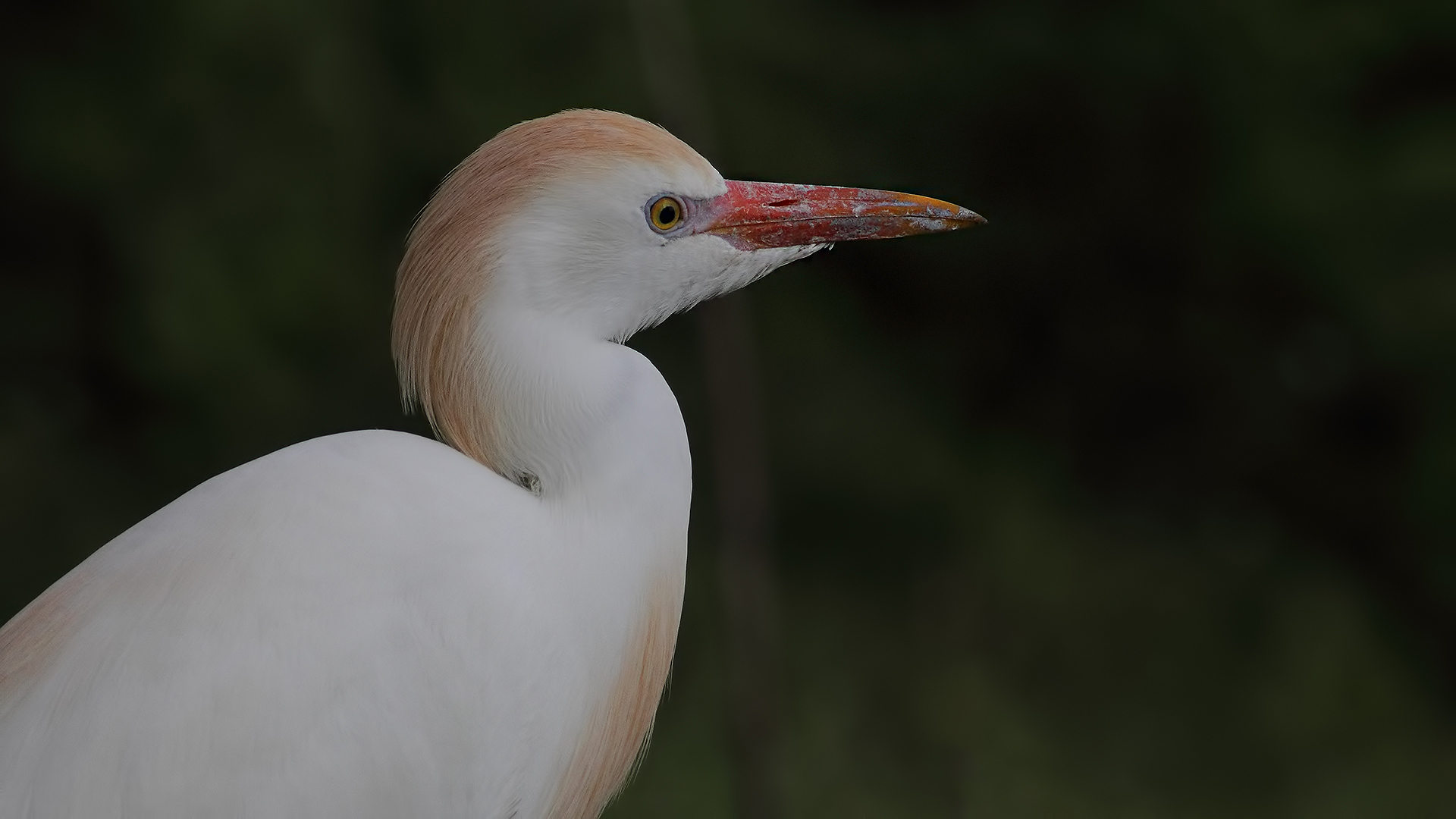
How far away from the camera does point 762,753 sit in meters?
2.42

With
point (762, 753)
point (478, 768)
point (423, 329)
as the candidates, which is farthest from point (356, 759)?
point (762, 753)

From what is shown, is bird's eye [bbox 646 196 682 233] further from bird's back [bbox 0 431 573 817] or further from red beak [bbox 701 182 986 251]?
bird's back [bbox 0 431 573 817]

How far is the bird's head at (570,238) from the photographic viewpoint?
1085 mm

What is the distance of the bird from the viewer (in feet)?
3.29

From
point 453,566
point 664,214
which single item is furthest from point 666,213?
point 453,566

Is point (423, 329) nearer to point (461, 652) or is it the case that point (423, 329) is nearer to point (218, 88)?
point (461, 652)

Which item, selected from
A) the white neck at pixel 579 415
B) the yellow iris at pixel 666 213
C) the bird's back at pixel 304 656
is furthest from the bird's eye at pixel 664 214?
the bird's back at pixel 304 656

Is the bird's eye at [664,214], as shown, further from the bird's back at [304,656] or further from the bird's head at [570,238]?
the bird's back at [304,656]

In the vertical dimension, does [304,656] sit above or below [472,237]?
below

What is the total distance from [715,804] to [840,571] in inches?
25.6

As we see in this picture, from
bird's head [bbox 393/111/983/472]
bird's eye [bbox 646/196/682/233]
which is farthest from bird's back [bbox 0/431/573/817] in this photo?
bird's eye [bbox 646/196/682/233]

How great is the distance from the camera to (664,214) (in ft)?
3.74

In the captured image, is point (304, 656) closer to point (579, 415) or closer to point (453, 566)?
point (453, 566)

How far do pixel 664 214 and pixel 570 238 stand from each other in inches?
3.5
